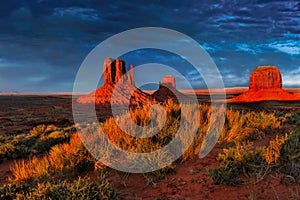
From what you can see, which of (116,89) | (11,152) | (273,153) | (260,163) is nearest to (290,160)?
(273,153)

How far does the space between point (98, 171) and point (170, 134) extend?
2200 millimetres

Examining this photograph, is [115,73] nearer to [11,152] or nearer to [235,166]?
[11,152]

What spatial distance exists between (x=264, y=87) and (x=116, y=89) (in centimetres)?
6427

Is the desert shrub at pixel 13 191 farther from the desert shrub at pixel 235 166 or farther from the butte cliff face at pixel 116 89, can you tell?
the butte cliff face at pixel 116 89

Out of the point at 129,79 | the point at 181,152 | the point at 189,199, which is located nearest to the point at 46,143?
the point at 181,152

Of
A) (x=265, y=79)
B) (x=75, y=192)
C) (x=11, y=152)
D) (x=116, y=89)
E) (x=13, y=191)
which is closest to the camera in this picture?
(x=75, y=192)

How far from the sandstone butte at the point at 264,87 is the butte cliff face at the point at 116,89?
42202mm

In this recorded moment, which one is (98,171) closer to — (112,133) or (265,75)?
(112,133)

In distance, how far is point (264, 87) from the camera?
106 m

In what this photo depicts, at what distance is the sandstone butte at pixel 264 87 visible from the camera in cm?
9419

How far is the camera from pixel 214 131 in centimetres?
736

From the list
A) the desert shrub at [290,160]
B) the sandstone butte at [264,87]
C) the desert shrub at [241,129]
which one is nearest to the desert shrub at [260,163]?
the desert shrub at [290,160]

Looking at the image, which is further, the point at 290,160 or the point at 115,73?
the point at 115,73

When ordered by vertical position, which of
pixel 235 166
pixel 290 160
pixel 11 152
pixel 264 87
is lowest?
pixel 11 152
